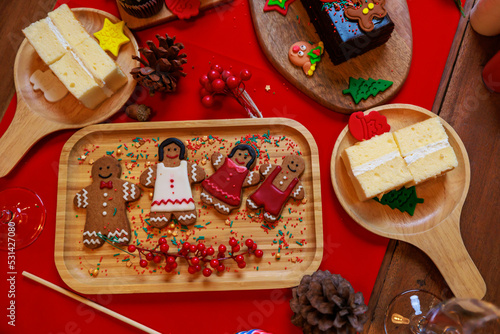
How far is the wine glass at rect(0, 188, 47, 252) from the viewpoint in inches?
62.5

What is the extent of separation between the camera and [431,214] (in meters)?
1.55

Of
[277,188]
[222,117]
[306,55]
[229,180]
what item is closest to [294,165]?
[277,188]

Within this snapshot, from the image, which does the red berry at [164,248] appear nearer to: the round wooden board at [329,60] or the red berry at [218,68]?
the red berry at [218,68]

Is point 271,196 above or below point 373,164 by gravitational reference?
below

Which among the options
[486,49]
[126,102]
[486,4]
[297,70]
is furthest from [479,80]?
A: [126,102]

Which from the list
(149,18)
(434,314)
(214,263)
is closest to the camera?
(434,314)

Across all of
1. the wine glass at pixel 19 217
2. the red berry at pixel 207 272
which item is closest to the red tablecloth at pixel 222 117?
the wine glass at pixel 19 217

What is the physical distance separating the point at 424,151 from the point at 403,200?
219 mm

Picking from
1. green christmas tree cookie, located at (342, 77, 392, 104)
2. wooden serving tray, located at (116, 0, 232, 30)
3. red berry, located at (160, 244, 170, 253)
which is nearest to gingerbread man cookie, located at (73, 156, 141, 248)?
red berry, located at (160, 244, 170, 253)

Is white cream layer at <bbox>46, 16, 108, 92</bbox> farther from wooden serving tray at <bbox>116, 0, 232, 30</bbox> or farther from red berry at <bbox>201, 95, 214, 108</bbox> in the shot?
red berry at <bbox>201, 95, 214, 108</bbox>

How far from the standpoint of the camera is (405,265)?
1548 millimetres

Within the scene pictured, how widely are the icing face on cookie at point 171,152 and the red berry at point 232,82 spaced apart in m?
0.32

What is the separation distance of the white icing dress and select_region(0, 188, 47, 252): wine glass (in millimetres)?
534

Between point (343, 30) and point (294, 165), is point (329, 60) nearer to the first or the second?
point (343, 30)
